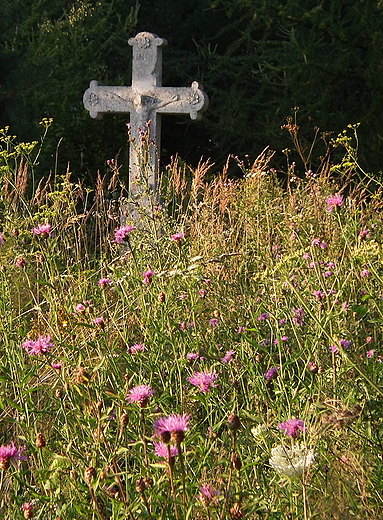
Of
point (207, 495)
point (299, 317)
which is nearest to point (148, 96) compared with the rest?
point (299, 317)

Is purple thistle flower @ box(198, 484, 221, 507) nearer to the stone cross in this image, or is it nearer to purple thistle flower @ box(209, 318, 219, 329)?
purple thistle flower @ box(209, 318, 219, 329)

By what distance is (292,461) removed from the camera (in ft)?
4.37

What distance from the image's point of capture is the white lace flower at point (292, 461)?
4.20 feet

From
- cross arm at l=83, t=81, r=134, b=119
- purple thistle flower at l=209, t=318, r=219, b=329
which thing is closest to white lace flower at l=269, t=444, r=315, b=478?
purple thistle flower at l=209, t=318, r=219, b=329

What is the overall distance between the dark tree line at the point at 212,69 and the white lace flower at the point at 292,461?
6.85m

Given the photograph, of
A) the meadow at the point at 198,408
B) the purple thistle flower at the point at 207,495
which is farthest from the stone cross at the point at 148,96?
the purple thistle flower at the point at 207,495

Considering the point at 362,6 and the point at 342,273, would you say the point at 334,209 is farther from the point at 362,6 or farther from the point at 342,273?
the point at 362,6

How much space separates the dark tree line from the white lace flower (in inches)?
270

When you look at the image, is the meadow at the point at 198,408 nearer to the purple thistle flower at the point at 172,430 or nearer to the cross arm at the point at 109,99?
the purple thistle flower at the point at 172,430

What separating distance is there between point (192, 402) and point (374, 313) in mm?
962

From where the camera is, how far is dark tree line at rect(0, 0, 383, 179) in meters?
9.44

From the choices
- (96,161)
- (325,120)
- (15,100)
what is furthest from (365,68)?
(15,100)

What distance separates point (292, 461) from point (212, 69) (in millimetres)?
11795

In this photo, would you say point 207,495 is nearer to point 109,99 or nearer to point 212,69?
point 109,99
